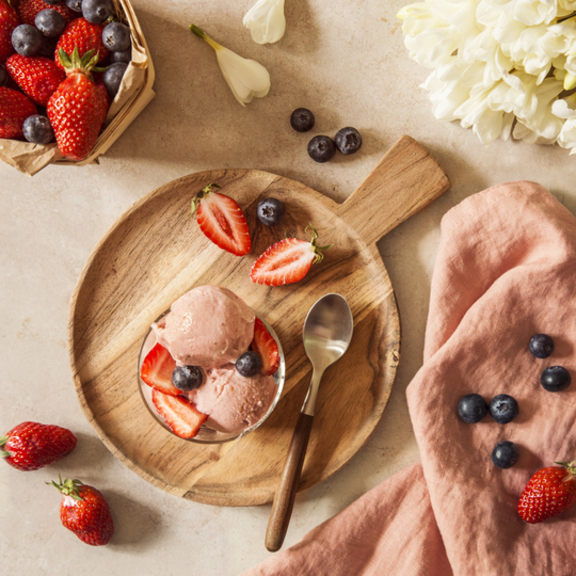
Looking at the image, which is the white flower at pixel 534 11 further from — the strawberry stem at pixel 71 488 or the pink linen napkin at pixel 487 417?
the strawberry stem at pixel 71 488

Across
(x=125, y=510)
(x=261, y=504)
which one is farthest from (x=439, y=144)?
(x=125, y=510)

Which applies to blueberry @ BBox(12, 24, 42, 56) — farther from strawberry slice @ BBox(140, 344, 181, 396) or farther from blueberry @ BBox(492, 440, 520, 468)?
blueberry @ BBox(492, 440, 520, 468)

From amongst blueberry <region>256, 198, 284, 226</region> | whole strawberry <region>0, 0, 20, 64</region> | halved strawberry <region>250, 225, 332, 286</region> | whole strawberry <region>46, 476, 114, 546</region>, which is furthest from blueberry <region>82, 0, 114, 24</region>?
whole strawberry <region>46, 476, 114, 546</region>

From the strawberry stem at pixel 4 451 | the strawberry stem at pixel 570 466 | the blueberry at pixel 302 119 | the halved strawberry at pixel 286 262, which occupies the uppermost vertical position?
the blueberry at pixel 302 119

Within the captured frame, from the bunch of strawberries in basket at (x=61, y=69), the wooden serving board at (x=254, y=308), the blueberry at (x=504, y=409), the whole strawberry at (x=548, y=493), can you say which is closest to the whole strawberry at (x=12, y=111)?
the bunch of strawberries in basket at (x=61, y=69)

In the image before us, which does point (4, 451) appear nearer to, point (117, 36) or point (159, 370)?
point (159, 370)

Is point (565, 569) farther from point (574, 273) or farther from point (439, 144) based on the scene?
point (439, 144)

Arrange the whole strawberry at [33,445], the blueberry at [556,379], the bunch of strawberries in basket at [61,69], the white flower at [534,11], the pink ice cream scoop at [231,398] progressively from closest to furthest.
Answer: the white flower at [534,11], the bunch of strawberries in basket at [61,69], the pink ice cream scoop at [231,398], the blueberry at [556,379], the whole strawberry at [33,445]
